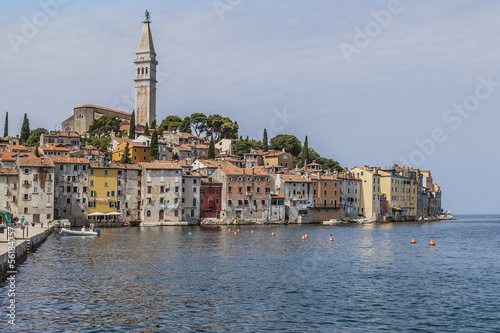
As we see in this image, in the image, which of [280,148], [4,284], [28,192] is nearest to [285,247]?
[4,284]

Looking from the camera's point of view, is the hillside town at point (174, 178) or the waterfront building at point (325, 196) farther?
the waterfront building at point (325, 196)

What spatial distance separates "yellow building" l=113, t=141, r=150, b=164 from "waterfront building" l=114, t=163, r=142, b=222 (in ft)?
65.7

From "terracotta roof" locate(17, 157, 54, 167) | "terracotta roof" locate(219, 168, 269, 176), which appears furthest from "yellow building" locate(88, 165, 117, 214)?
"terracotta roof" locate(219, 168, 269, 176)

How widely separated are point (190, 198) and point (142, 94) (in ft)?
215

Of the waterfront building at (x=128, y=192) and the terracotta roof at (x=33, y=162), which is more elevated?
A: the terracotta roof at (x=33, y=162)

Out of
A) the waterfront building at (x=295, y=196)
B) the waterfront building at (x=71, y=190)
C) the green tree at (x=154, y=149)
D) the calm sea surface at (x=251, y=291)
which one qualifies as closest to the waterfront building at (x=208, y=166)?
the green tree at (x=154, y=149)

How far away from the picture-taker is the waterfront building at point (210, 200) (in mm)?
93438

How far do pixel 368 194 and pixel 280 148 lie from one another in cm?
2639

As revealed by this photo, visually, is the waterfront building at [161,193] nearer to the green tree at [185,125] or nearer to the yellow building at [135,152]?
the yellow building at [135,152]

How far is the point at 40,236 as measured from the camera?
52844 millimetres

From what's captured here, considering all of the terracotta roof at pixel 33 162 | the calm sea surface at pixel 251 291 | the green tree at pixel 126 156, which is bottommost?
the calm sea surface at pixel 251 291

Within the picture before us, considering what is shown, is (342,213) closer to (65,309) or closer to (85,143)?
(85,143)

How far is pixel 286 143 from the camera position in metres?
135

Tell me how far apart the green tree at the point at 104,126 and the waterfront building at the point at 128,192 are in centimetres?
5035
